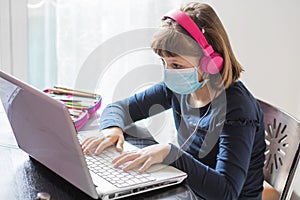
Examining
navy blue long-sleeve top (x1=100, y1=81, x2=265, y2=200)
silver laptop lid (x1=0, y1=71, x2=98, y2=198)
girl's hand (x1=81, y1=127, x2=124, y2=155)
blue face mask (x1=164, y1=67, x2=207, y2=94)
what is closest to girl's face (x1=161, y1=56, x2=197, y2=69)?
blue face mask (x1=164, y1=67, x2=207, y2=94)

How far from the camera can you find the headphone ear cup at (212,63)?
50.0 inches

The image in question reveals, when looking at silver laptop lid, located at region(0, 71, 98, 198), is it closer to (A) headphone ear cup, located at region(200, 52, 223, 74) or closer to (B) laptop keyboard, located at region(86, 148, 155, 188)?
(B) laptop keyboard, located at region(86, 148, 155, 188)

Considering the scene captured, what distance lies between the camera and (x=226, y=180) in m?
1.09

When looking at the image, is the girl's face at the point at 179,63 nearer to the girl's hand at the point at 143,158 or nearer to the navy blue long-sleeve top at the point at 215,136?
the navy blue long-sleeve top at the point at 215,136

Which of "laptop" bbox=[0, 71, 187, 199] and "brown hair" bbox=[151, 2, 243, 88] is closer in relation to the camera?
"laptop" bbox=[0, 71, 187, 199]

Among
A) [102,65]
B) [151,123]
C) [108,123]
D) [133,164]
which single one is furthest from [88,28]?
[133,164]

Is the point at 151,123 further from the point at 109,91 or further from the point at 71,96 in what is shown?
the point at 71,96

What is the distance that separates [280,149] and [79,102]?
1.91 ft

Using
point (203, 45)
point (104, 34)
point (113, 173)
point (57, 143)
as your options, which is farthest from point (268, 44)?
point (57, 143)

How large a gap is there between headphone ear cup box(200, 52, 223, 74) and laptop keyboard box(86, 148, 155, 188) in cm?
37

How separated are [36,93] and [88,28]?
136cm

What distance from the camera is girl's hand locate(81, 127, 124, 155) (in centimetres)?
113

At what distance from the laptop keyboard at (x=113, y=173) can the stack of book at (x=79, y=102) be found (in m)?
0.26

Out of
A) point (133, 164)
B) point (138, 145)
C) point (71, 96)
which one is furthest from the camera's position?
point (71, 96)
